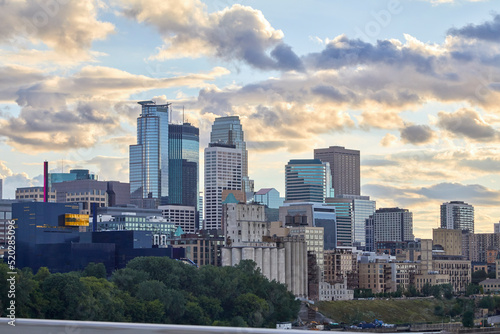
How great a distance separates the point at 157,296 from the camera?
102312mm

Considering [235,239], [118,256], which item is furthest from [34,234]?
[235,239]

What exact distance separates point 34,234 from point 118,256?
51.7 feet

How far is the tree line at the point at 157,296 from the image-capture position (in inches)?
3487

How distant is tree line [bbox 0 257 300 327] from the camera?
88562mm

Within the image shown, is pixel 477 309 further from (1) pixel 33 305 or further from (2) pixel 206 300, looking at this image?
(1) pixel 33 305

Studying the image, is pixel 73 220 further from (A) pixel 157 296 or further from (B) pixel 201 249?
(A) pixel 157 296

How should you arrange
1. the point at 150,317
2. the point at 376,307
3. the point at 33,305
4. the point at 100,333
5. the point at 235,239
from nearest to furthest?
the point at 100,333
the point at 33,305
the point at 150,317
the point at 235,239
the point at 376,307

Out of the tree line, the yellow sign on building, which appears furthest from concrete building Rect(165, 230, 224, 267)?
the tree line

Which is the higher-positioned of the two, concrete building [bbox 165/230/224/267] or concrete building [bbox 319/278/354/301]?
concrete building [bbox 165/230/224/267]

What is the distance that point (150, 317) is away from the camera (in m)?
97.9

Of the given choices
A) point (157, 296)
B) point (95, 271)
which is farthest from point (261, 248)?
point (157, 296)

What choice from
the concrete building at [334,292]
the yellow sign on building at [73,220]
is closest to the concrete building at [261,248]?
the concrete building at [334,292]

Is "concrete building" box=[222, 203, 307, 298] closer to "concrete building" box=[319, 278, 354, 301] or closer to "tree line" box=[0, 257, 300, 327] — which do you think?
"concrete building" box=[319, 278, 354, 301]

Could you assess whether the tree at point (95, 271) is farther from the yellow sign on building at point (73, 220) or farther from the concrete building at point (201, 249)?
the concrete building at point (201, 249)
